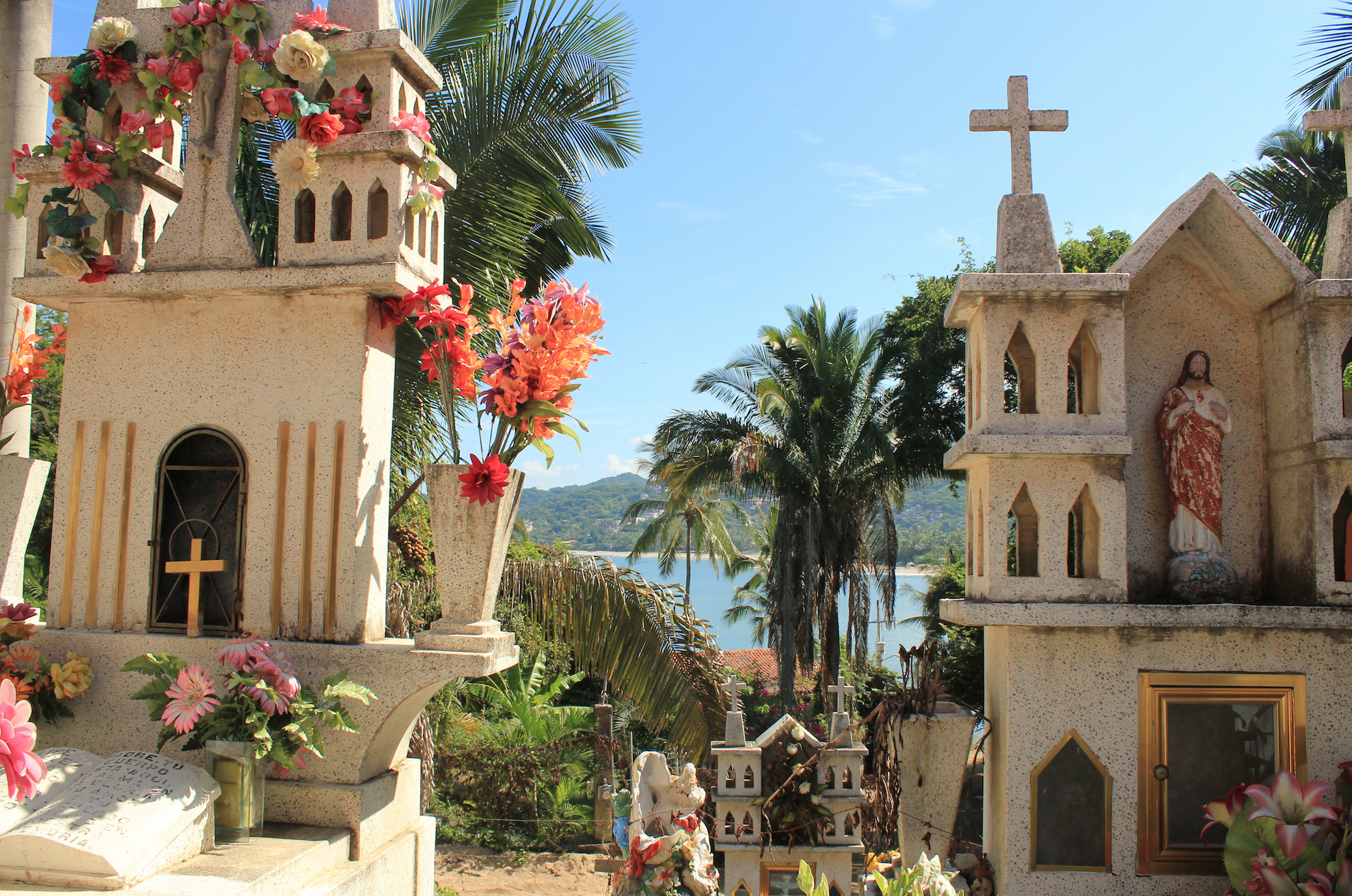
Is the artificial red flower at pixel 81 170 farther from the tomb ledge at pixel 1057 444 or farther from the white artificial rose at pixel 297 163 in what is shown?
the tomb ledge at pixel 1057 444

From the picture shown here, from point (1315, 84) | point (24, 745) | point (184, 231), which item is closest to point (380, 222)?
point (184, 231)

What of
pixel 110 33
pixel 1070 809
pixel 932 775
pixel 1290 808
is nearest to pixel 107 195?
pixel 110 33

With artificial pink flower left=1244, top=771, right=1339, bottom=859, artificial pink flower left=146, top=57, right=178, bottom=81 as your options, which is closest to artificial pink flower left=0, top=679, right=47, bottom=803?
artificial pink flower left=146, top=57, right=178, bottom=81

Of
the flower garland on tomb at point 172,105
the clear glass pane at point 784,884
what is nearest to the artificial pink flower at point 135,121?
the flower garland on tomb at point 172,105

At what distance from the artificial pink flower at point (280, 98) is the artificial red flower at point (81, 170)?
3.50 feet

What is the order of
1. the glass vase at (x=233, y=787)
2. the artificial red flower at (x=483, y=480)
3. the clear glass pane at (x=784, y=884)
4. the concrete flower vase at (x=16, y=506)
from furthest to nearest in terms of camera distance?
the clear glass pane at (x=784, y=884) < the concrete flower vase at (x=16, y=506) < the artificial red flower at (x=483, y=480) < the glass vase at (x=233, y=787)

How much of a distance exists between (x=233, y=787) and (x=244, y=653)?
61 cm

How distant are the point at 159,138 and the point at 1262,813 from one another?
661cm

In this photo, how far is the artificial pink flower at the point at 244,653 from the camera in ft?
14.6

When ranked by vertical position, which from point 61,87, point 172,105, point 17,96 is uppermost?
point 17,96

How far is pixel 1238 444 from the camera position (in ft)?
18.0

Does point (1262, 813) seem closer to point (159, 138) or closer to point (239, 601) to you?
point (239, 601)

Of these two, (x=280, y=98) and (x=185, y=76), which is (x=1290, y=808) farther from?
(x=185, y=76)

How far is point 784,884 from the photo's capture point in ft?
19.8
